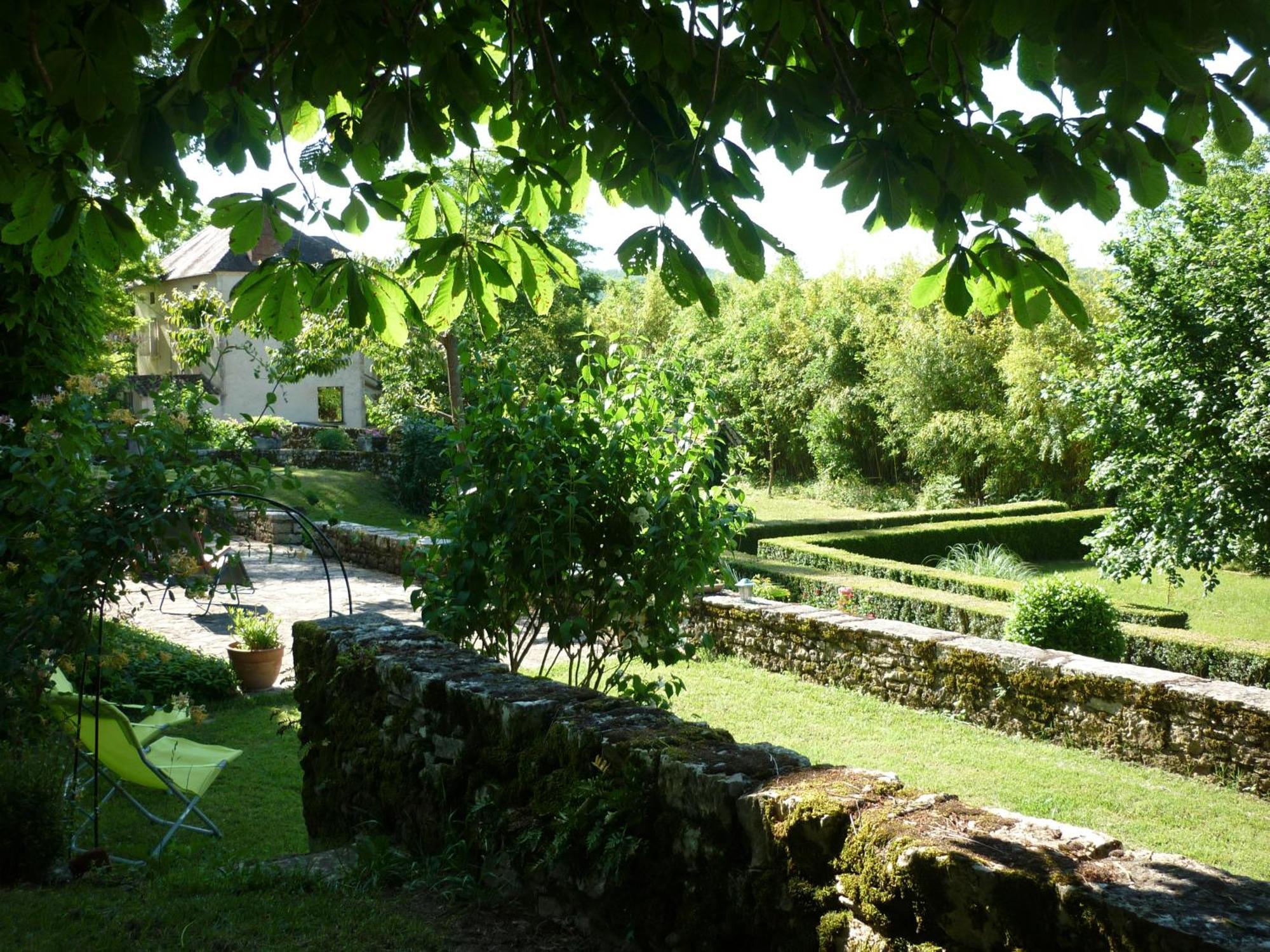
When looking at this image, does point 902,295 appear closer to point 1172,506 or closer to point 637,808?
point 1172,506

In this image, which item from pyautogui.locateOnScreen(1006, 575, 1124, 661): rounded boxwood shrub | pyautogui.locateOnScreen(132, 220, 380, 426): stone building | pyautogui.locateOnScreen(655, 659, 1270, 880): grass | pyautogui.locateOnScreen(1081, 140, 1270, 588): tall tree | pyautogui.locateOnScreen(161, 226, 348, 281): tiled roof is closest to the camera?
pyautogui.locateOnScreen(655, 659, 1270, 880): grass

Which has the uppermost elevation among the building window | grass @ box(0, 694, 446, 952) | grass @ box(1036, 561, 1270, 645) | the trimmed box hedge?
the building window

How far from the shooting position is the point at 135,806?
16.0ft

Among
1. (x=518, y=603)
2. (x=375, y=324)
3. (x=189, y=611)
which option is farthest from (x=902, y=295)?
(x=375, y=324)

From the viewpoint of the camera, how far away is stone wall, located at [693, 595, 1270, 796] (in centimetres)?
650

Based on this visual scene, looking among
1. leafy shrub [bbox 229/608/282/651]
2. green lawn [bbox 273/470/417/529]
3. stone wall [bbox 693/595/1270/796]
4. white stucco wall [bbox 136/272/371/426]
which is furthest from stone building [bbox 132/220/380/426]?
stone wall [bbox 693/595/1270/796]

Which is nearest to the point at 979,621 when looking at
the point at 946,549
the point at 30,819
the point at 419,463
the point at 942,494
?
the point at 946,549

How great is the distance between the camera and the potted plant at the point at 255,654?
8.30 metres

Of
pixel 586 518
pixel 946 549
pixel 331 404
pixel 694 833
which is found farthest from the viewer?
pixel 331 404

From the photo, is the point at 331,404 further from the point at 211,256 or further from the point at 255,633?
the point at 255,633

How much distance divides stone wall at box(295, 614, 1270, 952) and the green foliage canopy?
4.38ft

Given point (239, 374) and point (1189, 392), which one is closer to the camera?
point (1189, 392)

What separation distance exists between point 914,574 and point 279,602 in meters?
7.84

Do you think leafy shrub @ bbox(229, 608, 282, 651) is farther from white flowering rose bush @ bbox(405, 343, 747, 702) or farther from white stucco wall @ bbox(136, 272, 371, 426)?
white stucco wall @ bbox(136, 272, 371, 426)
